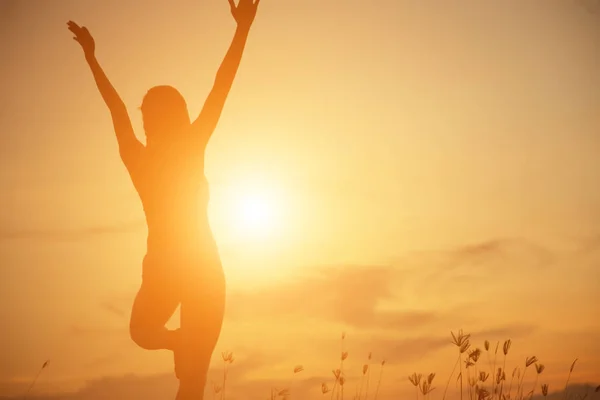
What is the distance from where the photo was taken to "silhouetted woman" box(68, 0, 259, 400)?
5.18 m

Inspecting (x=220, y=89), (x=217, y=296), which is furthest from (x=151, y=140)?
(x=217, y=296)

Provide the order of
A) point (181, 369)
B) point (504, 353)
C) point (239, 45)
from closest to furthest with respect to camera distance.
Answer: point (181, 369) → point (239, 45) → point (504, 353)

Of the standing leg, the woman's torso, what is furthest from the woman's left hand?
the standing leg

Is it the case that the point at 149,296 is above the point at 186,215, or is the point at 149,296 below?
below

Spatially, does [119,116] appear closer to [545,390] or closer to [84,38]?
[84,38]

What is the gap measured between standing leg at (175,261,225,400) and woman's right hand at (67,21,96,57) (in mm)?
2360

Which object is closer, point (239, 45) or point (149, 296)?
point (149, 296)

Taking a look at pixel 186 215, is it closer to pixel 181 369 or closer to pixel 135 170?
pixel 135 170

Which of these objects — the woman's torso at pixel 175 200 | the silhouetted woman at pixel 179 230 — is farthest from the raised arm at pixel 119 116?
the woman's torso at pixel 175 200

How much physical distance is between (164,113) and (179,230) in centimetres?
97

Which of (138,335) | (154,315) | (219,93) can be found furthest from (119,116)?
(138,335)

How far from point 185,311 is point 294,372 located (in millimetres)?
2691

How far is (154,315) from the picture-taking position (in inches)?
204

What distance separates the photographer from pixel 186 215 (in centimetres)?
523
